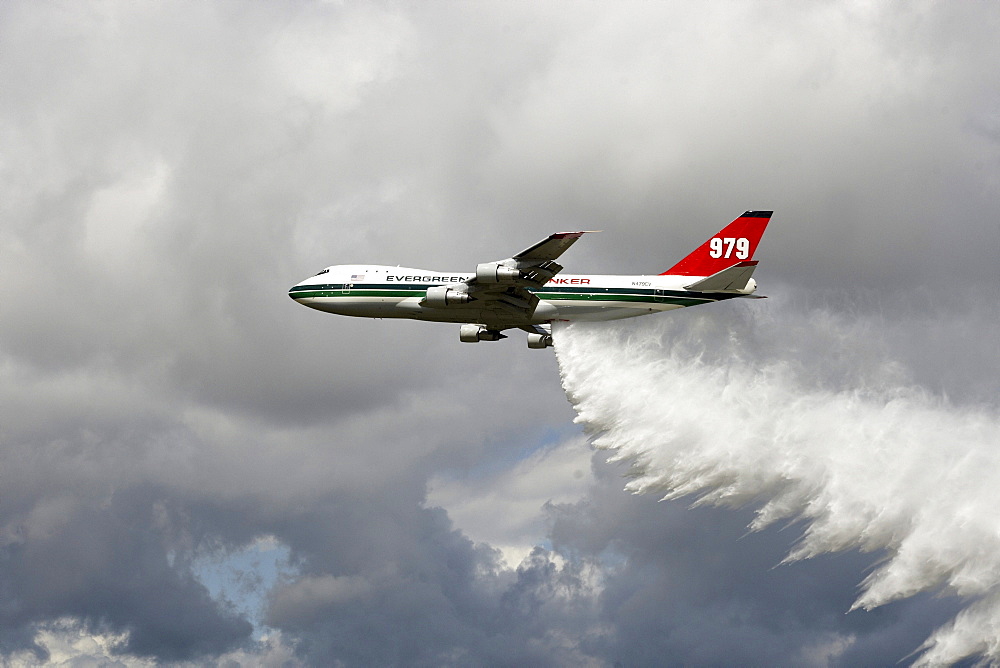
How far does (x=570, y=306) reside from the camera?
63.8 metres

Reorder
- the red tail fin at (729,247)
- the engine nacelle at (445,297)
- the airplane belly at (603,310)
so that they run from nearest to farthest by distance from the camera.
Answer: the engine nacelle at (445,297), the airplane belly at (603,310), the red tail fin at (729,247)

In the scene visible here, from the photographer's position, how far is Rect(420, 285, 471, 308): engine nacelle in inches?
2461

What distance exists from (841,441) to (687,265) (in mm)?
17605

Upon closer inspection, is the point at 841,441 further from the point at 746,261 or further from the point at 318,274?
the point at 318,274

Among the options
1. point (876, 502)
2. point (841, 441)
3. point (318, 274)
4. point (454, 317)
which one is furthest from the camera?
point (318, 274)

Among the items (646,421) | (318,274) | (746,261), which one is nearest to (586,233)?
(646,421)

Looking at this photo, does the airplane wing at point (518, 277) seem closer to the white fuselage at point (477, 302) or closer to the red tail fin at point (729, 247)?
the white fuselage at point (477, 302)

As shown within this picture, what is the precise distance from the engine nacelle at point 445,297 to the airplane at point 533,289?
0.19 feet

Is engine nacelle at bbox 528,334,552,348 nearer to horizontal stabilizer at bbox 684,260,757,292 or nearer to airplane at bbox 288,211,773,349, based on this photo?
airplane at bbox 288,211,773,349

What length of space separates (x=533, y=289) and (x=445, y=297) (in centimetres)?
512

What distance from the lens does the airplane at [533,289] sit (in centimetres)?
6031

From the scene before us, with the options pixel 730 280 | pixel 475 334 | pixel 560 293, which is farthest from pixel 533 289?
pixel 730 280

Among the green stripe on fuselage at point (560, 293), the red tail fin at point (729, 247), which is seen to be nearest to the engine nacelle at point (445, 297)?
the green stripe on fuselage at point (560, 293)

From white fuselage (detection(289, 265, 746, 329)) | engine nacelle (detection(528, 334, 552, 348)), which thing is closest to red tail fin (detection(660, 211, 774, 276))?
white fuselage (detection(289, 265, 746, 329))
